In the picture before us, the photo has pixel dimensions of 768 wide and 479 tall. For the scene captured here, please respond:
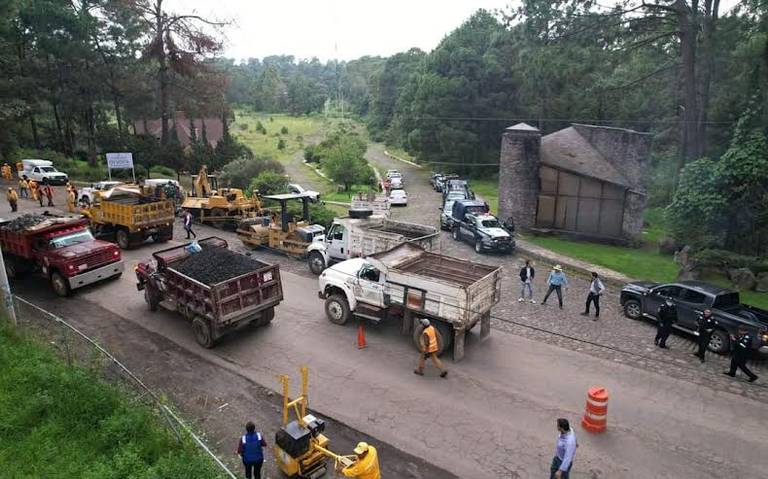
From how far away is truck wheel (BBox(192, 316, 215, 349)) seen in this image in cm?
1316

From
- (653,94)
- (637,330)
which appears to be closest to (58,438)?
(637,330)

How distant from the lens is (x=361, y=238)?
18.2 metres

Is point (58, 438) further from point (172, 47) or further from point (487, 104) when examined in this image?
point (487, 104)

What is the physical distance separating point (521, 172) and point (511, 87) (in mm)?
25909

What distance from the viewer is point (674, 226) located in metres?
21.3

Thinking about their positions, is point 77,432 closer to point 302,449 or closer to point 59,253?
point 302,449

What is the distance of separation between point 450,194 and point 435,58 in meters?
Answer: 24.1

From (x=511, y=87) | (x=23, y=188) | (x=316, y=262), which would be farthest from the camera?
(x=511, y=87)

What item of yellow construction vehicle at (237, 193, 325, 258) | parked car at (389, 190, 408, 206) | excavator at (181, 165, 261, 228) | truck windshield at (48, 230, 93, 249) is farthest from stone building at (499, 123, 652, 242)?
truck windshield at (48, 230, 93, 249)

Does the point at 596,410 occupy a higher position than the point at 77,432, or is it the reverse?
the point at 77,432

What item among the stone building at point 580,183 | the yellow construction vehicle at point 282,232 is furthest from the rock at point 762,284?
the yellow construction vehicle at point 282,232

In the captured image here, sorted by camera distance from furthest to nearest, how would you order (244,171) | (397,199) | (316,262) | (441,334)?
(244,171) < (397,199) < (316,262) < (441,334)

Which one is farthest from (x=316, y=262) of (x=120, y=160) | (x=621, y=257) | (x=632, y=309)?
(x=120, y=160)

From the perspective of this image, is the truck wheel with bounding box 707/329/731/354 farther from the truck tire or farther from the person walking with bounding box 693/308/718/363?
the truck tire
